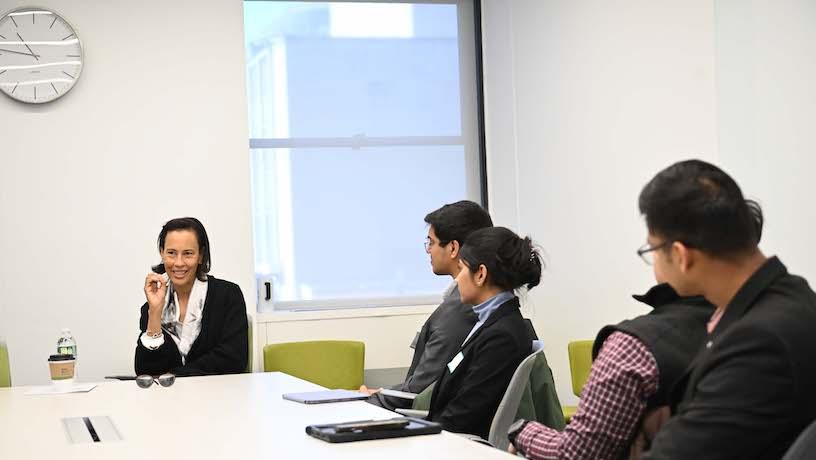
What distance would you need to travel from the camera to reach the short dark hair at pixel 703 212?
1.94 meters

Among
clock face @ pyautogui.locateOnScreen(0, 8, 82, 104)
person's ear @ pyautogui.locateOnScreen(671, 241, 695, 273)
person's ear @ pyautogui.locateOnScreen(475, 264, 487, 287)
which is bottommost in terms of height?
person's ear @ pyautogui.locateOnScreen(475, 264, 487, 287)

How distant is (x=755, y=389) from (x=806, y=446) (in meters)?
0.13

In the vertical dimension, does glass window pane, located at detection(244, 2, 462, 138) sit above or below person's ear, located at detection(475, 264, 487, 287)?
above

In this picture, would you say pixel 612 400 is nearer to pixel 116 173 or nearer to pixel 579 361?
pixel 579 361

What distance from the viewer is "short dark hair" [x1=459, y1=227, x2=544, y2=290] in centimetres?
352

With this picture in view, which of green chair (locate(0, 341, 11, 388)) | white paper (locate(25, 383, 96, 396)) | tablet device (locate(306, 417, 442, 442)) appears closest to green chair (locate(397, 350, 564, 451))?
tablet device (locate(306, 417, 442, 442))

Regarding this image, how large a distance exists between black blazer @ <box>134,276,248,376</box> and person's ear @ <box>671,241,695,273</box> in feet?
10.4

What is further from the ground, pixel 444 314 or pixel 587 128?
pixel 587 128

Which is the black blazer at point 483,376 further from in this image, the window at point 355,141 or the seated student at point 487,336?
the window at point 355,141

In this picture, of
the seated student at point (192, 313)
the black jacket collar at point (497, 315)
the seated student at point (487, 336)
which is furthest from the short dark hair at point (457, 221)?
the seated student at point (192, 313)

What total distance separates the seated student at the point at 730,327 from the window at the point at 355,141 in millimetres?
4751

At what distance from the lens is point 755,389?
1.80 meters

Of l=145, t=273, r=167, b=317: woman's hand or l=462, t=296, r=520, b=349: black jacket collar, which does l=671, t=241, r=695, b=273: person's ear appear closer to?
l=462, t=296, r=520, b=349: black jacket collar

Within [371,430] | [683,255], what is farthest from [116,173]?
[683,255]
